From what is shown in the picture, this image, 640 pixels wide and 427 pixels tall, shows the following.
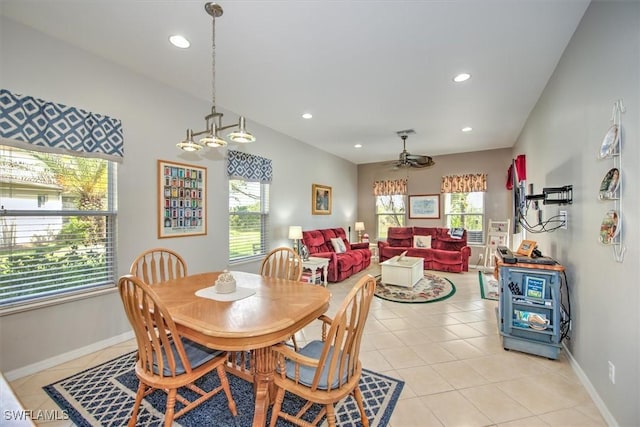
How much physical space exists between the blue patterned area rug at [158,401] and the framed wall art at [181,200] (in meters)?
1.45

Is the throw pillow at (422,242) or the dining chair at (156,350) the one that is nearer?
the dining chair at (156,350)

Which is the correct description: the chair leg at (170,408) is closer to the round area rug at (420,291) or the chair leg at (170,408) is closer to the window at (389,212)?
the round area rug at (420,291)

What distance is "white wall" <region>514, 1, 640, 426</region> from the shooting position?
4.99 ft

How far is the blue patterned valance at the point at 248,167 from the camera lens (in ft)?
13.2

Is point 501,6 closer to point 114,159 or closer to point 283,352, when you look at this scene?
point 283,352

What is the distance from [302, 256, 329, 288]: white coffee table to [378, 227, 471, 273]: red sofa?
2.36 m

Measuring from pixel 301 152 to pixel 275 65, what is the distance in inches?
116

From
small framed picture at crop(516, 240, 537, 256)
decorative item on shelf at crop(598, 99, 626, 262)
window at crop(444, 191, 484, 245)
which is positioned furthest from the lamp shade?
window at crop(444, 191, 484, 245)

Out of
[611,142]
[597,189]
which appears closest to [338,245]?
[597,189]

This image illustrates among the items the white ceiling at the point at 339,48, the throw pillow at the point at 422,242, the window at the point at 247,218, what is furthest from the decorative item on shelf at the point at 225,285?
the throw pillow at the point at 422,242

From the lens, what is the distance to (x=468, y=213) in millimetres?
6871

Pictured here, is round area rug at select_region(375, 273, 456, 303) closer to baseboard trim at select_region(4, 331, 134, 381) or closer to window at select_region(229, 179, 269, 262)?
window at select_region(229, 179, 269, 262)

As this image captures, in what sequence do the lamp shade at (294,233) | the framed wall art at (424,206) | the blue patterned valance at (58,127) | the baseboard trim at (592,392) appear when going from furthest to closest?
the framed wall art at (424,206) < the lamp shade at (294,233) < the blue patterned valance at (58,127) < the baseboard trim at (592,392)

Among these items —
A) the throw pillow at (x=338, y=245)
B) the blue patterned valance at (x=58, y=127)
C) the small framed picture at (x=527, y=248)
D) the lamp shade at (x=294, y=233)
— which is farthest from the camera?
the throw pillow at (x=338, y=245)
